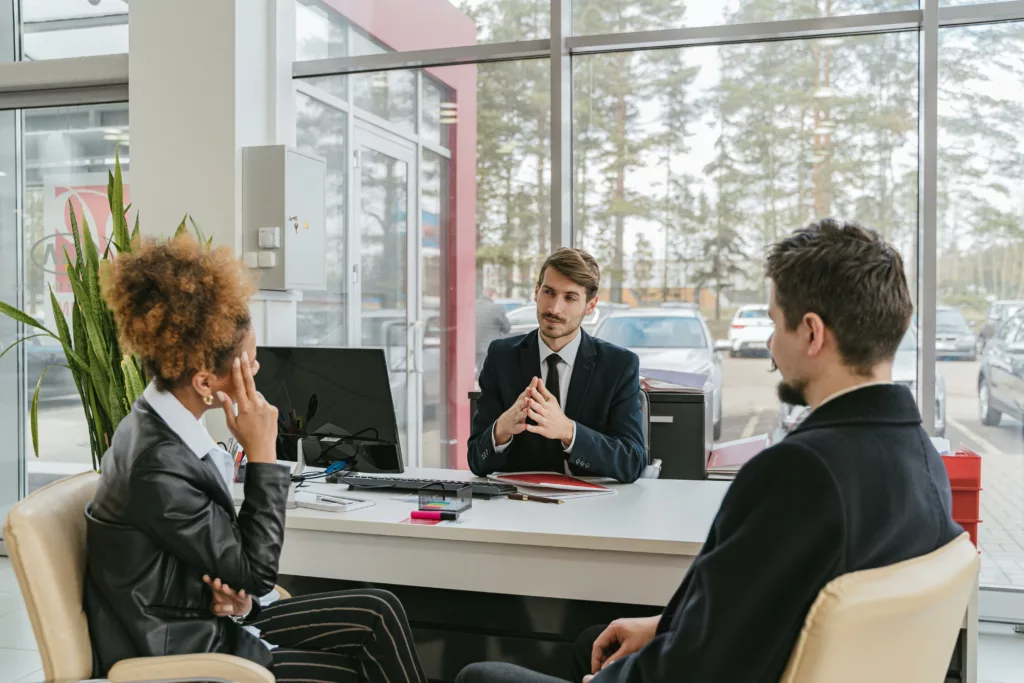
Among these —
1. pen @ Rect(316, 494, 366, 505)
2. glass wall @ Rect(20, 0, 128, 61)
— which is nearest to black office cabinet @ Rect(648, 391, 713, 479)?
pen @ Rect(316, 494, 366, 505)

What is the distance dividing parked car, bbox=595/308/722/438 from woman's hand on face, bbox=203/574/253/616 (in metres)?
2.90

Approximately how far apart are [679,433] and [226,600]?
102 inches

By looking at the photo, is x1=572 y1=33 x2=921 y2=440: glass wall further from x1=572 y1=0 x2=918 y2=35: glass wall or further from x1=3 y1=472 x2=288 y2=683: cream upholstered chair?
x1=3 y1=472 x2=288 y2=683: cream upholstered chair

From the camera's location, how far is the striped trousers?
6.61 ft

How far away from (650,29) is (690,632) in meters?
3.58

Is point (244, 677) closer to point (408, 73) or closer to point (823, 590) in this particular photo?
point (823, 590)

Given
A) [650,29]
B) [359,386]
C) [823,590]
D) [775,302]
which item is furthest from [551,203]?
[823,590]

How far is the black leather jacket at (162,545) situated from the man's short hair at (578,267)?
139 cm

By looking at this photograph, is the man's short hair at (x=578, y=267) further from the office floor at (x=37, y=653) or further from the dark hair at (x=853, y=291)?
the office floor at (x=37, y=653)

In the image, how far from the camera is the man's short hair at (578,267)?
287cm

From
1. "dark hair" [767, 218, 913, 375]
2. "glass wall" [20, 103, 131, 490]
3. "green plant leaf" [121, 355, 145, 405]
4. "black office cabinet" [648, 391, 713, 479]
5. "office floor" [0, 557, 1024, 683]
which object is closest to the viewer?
"dark hair" [767, 218, 913, 375]

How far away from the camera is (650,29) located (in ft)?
14.1

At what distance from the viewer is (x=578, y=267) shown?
288 cm

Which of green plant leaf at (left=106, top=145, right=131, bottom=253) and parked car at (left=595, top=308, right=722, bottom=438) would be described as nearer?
green plant leaf at (left=106, top=145, right=131, bottom=253)
